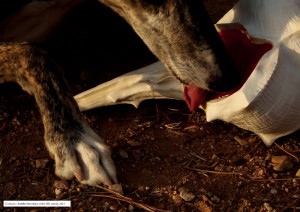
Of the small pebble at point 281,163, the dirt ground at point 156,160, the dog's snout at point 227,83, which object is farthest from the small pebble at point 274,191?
the dog's snout at point 227,83

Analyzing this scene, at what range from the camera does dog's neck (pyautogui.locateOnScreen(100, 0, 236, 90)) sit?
2066 millimetres

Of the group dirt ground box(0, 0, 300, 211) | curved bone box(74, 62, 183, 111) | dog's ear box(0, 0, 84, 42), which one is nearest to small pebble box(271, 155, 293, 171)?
dirt ground box(0, 0, 300, 211)

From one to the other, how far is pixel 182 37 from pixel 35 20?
899 mm

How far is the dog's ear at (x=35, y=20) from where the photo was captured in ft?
8.80

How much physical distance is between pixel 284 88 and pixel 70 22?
4.72 feet

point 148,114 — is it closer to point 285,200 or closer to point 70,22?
point 285,200

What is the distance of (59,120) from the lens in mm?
2125

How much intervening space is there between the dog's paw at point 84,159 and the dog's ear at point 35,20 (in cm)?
81

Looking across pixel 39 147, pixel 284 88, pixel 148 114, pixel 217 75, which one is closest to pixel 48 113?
pixel 39 147

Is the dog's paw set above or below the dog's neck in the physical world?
below

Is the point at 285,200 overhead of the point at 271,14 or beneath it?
beneath

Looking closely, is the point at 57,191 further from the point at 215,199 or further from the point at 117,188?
the point at 215,199

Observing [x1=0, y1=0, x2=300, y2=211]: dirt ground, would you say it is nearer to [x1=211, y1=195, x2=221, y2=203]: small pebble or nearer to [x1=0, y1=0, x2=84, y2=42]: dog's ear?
[x1=211, y1=195, x2=221, y2=203]: small pebble

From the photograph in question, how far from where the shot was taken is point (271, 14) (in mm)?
1941
